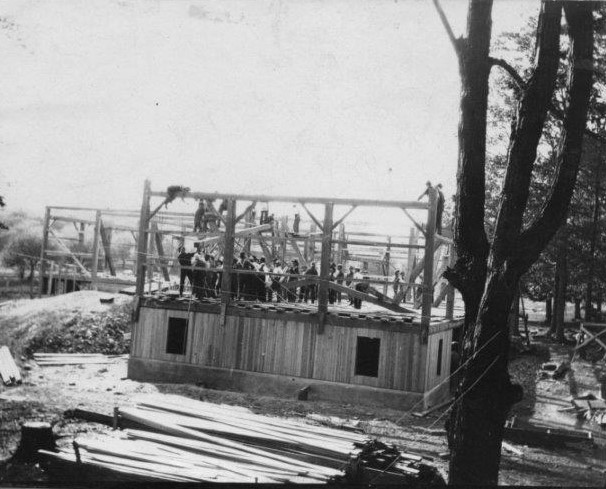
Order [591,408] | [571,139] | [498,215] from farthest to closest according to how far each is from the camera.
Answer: [591,408] → [571,139] → [498,215]

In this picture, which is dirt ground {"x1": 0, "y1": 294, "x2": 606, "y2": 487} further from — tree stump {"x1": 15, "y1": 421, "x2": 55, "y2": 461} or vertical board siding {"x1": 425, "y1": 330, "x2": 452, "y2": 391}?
vertical board siding {"x1": 425, "y1": 330, "x2": 452, "y2": 391}

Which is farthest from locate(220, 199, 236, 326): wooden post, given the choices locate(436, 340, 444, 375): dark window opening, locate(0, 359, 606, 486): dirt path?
locate(436, 340, 444, 375): dark window opening

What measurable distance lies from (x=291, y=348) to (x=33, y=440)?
361 inches

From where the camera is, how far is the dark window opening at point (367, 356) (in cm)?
1722

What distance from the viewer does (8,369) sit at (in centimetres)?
1823

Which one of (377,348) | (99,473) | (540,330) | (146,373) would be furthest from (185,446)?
(540,330)

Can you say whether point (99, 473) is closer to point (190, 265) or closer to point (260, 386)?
point (260, 386)

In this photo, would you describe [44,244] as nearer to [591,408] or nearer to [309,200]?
[309,200]

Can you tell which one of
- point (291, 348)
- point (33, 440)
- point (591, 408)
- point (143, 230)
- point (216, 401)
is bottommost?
point (216, 401)

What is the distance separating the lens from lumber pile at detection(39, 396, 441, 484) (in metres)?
8.70

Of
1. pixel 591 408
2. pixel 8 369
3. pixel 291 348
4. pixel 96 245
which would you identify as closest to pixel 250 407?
pixel 291 348

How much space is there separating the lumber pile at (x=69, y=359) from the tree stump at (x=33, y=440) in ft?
38.6

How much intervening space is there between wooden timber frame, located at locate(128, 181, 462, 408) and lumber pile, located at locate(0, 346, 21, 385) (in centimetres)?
378

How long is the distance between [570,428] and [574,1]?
14551mm
